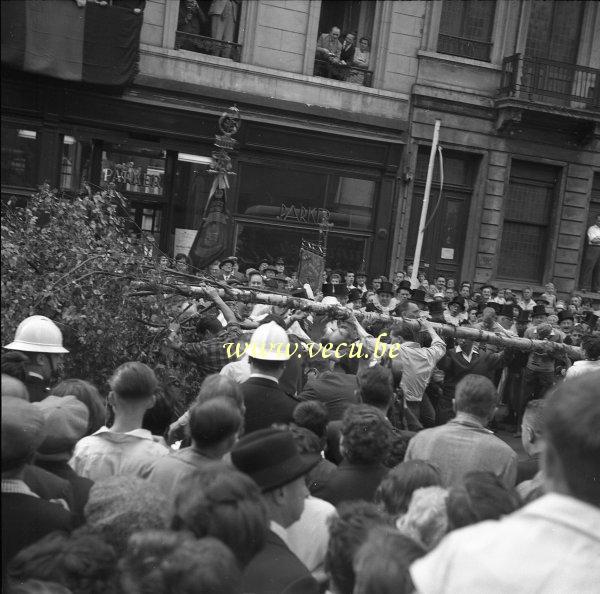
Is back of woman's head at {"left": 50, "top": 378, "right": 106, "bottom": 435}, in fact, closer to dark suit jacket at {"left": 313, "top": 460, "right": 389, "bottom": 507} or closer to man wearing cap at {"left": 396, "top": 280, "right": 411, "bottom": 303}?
dark suit jacket at {"left": 313, "top": 460, "right": 389, "bottom": 507}

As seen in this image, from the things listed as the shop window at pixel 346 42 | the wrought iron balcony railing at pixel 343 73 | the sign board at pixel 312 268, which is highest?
the shop window at pixel 346 42

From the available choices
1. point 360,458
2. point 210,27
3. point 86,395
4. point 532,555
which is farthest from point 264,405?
point 210,27

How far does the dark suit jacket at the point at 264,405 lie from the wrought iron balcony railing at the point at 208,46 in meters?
11.6

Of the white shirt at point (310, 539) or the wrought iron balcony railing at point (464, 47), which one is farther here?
the wrought iron balcony railing at point (464, 47)

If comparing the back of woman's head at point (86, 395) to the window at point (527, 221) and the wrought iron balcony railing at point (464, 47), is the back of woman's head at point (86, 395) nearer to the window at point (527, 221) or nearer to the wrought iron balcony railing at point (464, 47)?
the wrought iron balcony railing at point (464, 47)

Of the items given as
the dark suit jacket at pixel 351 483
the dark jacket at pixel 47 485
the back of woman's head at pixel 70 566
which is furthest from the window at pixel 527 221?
the back of woman's head at pixel 70 566

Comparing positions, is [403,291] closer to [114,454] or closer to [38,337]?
[38,337]

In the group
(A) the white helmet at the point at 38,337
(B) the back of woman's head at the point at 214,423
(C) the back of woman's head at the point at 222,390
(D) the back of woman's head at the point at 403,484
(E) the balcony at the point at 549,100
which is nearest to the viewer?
(D) the back of woman's head at the point at 403,484

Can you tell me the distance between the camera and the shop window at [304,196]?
1644 cm

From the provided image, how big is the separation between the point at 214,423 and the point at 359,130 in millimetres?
13758

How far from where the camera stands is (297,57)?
53.5 feet

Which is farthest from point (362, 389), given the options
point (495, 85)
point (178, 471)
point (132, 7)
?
point (495, 85)

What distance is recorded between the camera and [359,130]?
16812mm

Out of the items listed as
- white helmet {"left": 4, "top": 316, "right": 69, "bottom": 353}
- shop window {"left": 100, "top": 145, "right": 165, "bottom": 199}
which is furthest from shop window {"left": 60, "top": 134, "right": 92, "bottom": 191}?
white helmet {"left": 4, "top": 316, "right": 69, "bottom": 353}
